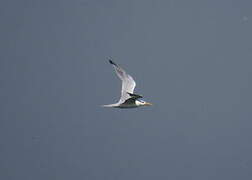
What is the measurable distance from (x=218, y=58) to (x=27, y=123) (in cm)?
2240

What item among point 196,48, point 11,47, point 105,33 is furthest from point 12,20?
point 196,48

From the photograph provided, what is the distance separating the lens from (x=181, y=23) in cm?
6825

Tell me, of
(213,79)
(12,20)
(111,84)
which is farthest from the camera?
(12,20)

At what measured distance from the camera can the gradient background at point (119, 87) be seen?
33.1 m

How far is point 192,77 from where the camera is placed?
175ft

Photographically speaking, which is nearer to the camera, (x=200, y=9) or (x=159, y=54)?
(x=159, y=54)

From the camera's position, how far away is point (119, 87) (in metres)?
45.0

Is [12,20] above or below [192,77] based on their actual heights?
above

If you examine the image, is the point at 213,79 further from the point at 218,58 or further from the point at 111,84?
the point at 111,84

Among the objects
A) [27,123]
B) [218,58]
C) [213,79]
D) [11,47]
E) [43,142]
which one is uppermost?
[11,47]

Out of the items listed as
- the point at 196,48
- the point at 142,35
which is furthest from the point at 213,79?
the point at 142,35

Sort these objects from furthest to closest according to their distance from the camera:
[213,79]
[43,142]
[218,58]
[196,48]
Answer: [196,48]
[218,58]
[213,79]
[43,142]

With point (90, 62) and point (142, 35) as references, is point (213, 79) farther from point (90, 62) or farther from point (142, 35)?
point (142, 35)

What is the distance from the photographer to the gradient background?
33094mm
